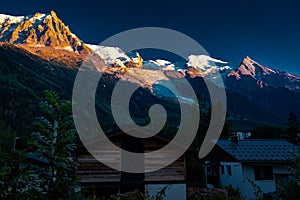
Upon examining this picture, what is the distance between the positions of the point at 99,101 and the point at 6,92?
5476 centimetres

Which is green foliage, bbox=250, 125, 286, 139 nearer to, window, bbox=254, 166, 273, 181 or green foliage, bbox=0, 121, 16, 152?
window, bbox=254, 166, 273, 181

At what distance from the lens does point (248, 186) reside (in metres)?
22.0

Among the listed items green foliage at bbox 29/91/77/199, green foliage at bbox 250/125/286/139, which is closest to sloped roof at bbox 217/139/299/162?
green foliage at bbox 29/91/77/199

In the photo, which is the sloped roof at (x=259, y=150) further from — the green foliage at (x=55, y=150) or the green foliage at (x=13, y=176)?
the green foliage at (x=13, y=176)

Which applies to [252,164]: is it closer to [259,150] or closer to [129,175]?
[259,150]

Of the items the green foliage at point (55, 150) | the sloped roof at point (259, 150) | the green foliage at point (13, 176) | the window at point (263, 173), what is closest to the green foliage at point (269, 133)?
the sloped roof at point (259, 150)

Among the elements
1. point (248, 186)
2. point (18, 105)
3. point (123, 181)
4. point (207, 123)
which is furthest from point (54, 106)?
point (18, 105)

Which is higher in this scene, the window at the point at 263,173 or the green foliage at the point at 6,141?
the green foliage at the point at 6,141

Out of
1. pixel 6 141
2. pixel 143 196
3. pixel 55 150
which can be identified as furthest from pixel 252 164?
pixel 6 141

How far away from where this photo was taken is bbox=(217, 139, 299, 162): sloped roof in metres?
22.7

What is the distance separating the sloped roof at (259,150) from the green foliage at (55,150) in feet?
63.3

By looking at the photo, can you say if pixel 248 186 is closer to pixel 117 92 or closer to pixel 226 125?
pixel 226 125

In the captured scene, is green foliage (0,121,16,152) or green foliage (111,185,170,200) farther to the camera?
green foliage (111,185,170,200)

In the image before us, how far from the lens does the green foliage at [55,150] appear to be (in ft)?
18.8
